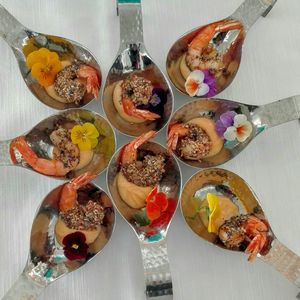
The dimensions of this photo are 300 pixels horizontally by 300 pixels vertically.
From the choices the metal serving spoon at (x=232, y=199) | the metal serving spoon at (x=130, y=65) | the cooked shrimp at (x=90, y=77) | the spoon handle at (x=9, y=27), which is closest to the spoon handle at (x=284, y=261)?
the metal serving spoon at (x=232, y=199)

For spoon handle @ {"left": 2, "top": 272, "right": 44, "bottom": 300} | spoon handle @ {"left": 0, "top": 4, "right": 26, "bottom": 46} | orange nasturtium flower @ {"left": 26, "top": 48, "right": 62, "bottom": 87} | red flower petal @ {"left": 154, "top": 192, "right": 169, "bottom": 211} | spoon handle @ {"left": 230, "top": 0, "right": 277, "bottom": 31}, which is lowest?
spoon handle @ {"left": 2, "top": 272, "right": 44, "bottom": 300}

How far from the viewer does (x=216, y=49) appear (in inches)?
34.5

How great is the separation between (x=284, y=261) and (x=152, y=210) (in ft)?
0.73

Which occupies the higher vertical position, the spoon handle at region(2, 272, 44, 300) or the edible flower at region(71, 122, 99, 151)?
the edible flower at region(71, 122, 99, 151)

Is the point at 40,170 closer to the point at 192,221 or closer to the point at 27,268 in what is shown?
the point at 27,268

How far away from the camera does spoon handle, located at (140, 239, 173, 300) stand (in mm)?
678

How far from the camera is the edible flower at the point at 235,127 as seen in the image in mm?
793

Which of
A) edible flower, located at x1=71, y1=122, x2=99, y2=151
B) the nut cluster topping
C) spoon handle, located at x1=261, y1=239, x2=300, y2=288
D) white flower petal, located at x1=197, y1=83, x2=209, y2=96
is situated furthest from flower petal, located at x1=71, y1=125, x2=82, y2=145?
spoon handle, located at x1=261, y1=239, x2=300, y2=288

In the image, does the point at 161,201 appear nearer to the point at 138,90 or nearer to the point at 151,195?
the point at 151,195

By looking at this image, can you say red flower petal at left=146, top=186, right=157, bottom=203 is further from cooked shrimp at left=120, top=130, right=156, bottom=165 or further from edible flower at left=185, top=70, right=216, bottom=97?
edible flower at left=185, top=70, right=216, bottom=97

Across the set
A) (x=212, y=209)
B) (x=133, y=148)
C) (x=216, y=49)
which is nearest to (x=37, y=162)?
(x=133, y=148)

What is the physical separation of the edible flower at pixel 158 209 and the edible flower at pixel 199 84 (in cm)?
18

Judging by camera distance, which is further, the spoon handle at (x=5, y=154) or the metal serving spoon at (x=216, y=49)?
the metal serving spoon at (x=216, y=49)

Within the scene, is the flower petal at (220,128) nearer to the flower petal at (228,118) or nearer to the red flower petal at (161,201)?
the flower petal at (228,118)
